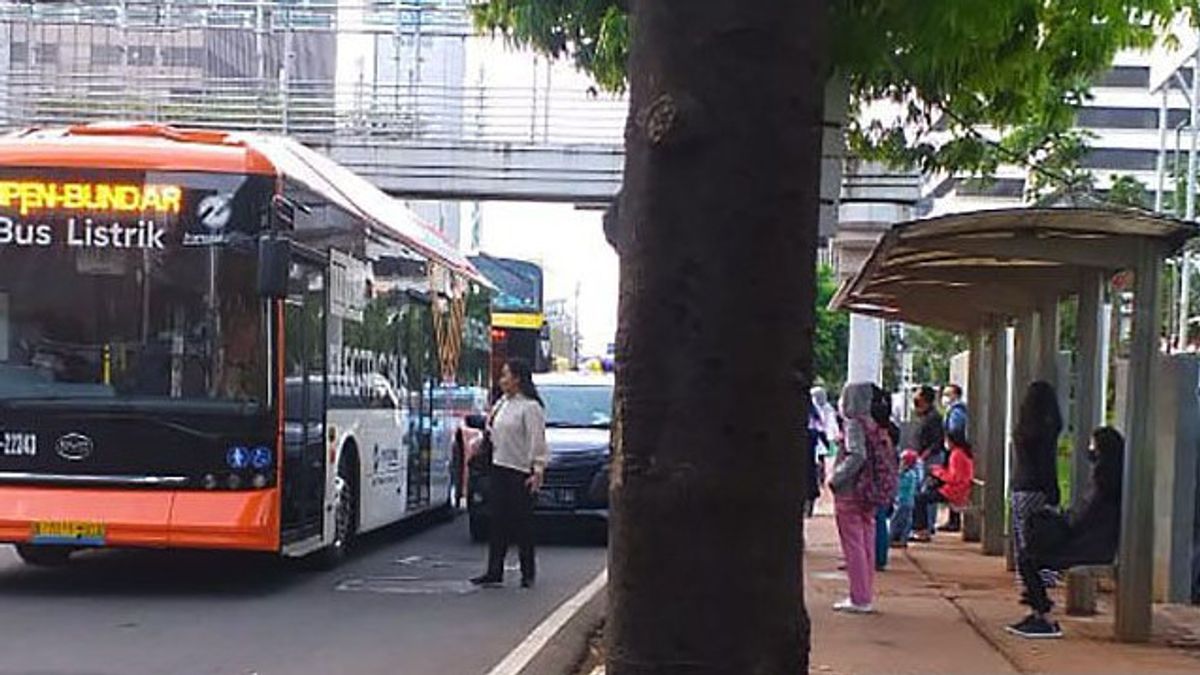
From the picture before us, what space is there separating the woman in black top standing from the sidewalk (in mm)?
723

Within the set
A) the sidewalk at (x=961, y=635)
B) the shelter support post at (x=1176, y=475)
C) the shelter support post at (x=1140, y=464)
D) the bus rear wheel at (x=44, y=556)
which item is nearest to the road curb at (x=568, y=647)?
the sidewalk at (x=961, y=635)

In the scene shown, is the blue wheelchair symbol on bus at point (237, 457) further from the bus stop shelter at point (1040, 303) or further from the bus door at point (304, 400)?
the bus stop shelter at point (1040, 303)

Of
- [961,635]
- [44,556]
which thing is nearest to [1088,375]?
[961,635]

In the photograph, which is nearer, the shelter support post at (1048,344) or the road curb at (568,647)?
the road curb at (568,647)

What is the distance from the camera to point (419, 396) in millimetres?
18359

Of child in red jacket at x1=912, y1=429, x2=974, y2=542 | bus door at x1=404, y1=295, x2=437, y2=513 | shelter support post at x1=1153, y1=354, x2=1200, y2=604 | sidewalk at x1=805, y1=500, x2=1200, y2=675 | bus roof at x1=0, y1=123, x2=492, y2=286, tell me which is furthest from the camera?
bus door at x1=404, y1=295, x2=437, y2=513

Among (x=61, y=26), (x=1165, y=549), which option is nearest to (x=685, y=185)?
(x=1165, y=549)

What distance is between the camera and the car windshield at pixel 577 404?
18.9 metres

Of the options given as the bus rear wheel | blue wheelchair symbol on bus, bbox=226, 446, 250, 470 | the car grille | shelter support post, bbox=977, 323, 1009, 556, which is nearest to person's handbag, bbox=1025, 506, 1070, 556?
blue wheelchair symbol on bus, bbox=226, 446, 250, 470

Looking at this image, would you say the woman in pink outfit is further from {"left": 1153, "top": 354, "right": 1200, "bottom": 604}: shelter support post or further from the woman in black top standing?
{"left": 1153, "top": 354, "right": 1200, "bottom": 604}: shelter support post

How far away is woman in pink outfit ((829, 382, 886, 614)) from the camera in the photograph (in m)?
12.0

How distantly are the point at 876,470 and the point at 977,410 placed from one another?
735 centimetres

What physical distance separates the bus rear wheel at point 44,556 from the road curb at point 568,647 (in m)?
4.82

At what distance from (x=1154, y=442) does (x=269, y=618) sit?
5727mm
